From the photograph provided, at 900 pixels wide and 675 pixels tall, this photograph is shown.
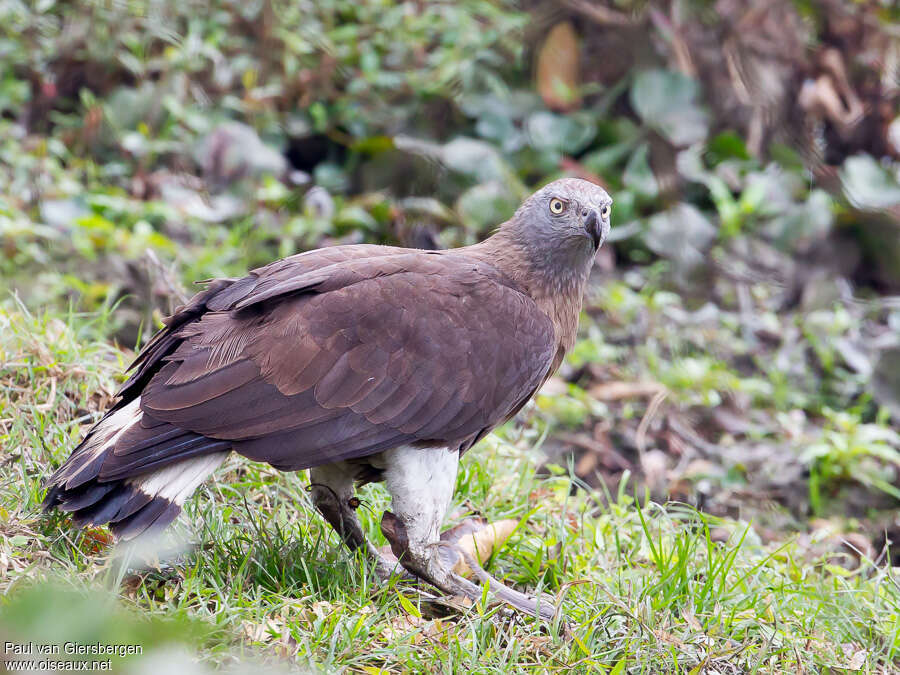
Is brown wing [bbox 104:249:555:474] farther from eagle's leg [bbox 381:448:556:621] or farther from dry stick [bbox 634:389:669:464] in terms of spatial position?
dry stick [bbox 634:389:669:464]

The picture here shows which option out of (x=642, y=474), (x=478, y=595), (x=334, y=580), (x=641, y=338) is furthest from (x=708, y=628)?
(x=641, y=338)

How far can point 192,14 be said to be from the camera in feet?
26.0

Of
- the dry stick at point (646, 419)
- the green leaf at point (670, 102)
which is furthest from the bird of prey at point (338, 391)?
the green leaf at point (670, 102)

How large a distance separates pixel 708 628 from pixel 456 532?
97 centimetres

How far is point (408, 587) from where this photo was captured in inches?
136

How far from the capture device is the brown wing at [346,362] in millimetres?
3125

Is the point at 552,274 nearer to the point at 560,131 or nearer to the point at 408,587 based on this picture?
the point at 408,587

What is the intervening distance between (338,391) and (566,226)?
116cm

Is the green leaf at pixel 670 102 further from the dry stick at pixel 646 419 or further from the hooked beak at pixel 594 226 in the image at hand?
the hooked beak at pixel 594 226

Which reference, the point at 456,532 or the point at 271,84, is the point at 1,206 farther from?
the point at 456,532

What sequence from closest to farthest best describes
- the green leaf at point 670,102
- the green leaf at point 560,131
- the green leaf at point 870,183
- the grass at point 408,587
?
the grass at point 408,587 → the green leaf at point 870,183 → the green leaf at point 670,102 → the green leaf at point 560,131

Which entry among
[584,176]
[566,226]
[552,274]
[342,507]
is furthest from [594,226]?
[584,176]

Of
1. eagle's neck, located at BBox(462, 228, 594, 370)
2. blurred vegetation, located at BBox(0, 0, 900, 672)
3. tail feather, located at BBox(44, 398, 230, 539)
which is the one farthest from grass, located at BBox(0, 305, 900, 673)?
eagle's neck, located at BBox(462, 228, 594, 370)

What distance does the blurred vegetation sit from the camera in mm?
5406
